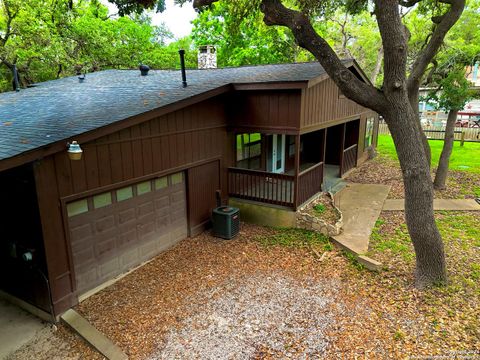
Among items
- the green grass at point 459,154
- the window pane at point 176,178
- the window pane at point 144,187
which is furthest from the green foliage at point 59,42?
the green grass at point 459,154

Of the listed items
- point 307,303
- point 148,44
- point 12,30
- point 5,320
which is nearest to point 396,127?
point 307,303

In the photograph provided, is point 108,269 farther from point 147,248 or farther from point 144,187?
point 144,187

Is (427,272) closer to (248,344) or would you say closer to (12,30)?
(248,344)

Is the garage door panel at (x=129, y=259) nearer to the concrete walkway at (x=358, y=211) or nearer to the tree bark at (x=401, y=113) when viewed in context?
the concrete walkway at (x=358, y=211)

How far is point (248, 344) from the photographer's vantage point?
16.3 feet

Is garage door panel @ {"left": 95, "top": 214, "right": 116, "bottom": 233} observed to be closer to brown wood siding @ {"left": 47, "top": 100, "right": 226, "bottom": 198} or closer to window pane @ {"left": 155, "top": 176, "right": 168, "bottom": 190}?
brown wood siding @ {"left": 47, "top": 100, "right": 226, "bottom": 198}

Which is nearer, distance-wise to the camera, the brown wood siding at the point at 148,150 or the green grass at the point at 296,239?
the brown wood siding at the point at 148,150

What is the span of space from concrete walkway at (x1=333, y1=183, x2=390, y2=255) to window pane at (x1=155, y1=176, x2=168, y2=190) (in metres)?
4.37

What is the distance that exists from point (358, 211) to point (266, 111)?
13.8 ft

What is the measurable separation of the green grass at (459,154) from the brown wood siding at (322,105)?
5.78 metres

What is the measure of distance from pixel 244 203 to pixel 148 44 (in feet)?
57.7

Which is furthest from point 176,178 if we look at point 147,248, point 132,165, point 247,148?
point 247,148

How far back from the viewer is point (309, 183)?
31.9 feet

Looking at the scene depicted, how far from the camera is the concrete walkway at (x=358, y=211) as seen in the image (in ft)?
26.2
